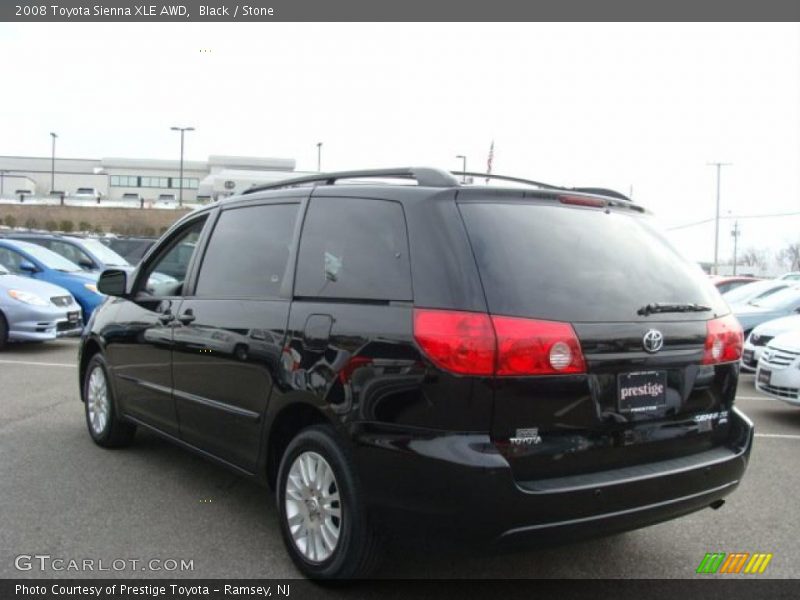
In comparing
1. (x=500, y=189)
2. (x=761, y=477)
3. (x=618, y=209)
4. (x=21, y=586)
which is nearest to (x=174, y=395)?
(x=21, y=586)

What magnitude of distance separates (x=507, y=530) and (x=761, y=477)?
3335mm

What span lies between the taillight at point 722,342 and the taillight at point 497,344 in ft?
2.74

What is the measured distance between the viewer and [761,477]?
5129 millimetres

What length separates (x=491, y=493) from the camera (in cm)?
263

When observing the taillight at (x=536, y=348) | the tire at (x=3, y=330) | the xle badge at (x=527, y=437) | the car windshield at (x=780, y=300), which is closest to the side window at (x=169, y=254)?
the taillight at (x=536, y=348)

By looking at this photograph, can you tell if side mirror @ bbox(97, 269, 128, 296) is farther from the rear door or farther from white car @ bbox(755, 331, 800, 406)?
white car @ bbox(755, 331, 800, 406)

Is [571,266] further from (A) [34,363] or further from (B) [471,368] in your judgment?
(A) [34,363]

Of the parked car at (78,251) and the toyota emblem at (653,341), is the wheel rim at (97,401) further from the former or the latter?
the parked car at (78,251)

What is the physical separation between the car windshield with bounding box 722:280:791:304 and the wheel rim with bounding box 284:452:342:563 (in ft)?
34.2

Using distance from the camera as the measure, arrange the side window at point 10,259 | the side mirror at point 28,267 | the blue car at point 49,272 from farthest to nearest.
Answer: the side window at point 10,259 < the side mirror at point 28,267 < the blue car at point 49,272

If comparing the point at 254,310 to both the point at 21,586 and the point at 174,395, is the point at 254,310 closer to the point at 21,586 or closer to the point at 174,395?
the point at 174,395

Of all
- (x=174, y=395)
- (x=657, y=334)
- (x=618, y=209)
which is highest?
(x=618, y=209)

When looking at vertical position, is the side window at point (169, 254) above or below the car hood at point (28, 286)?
above

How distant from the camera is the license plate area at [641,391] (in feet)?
9.61
